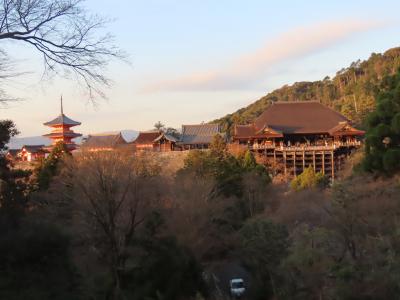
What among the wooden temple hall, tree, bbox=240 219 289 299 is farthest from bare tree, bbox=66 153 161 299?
the wooden temple hall

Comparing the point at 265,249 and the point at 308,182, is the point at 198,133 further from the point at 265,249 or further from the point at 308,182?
the point at 265,249

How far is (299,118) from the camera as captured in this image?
36.0m

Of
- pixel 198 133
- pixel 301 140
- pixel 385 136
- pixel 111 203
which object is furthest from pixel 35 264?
pixel 301 140

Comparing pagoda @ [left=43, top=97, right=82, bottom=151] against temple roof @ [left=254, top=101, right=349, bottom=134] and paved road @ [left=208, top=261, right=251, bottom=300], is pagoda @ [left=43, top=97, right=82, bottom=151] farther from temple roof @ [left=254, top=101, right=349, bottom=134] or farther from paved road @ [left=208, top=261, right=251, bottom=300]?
paved road @ [left=208, top=261, right=251, bottom=300]

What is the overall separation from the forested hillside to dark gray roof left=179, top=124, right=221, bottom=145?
45.1 ft

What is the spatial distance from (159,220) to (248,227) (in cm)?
255

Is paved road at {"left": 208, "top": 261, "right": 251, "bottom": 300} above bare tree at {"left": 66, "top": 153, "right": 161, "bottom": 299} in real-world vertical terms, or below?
below

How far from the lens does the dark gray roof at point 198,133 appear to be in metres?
36.0

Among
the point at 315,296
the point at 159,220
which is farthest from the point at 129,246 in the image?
the point at 315,296

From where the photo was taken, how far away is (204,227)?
61.4 feet

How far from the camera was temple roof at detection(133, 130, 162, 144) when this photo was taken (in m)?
36.1

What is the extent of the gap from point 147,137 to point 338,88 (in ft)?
132

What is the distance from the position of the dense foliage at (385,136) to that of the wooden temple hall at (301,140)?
59.3 ft

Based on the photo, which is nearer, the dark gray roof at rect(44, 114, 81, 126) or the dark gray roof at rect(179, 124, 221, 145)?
the dark gray roof at rect(179, 124, 221, 145)
